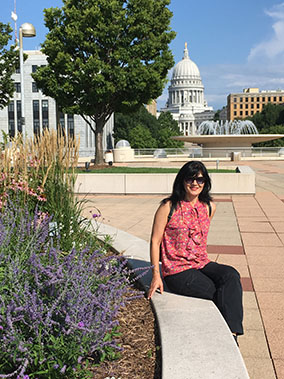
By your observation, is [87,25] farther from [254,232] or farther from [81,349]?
[81,349]

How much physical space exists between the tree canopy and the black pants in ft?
206

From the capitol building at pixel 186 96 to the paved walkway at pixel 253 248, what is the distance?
505ft

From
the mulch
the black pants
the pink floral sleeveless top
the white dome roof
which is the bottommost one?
the mulch

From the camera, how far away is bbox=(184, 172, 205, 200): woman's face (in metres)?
3.59

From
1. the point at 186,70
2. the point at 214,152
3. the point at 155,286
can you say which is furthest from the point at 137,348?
the point at 186,70

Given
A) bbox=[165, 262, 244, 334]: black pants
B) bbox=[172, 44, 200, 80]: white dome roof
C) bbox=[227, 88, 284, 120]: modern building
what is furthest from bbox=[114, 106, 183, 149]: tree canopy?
bbox=[172, 44, 200, 80]: white dome roof

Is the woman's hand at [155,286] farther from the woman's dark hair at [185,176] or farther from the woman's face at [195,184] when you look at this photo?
the woman's face at [195,184]

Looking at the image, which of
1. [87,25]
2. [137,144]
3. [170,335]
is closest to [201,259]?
[170,335]

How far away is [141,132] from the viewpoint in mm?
67312

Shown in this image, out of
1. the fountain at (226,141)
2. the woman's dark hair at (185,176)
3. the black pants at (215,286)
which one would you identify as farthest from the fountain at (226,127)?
the black pants at (215,286)

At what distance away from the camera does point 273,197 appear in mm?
12125

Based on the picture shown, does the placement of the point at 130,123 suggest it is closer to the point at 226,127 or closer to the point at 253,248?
the point at 226,127

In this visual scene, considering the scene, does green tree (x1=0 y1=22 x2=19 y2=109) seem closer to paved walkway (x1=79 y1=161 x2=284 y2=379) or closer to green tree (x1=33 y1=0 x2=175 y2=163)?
green tree (x1=33 y1=0 x2=175 y2=163)

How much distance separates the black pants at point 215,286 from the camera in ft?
10.9
